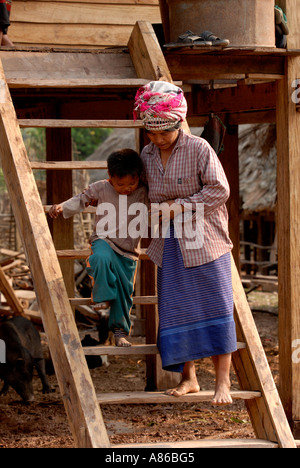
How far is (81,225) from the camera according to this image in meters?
16.4

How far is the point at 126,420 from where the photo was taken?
20.4 feet

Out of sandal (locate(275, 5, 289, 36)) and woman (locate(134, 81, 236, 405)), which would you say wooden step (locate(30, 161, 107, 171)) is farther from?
sandal (locate(275, 5, 289, 36))

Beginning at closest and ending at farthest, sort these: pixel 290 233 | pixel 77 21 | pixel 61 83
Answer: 1. pixel 61 83
2. pixel 290 233
3. pixel 77 21

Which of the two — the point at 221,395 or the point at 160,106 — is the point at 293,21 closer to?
the point at 160,106

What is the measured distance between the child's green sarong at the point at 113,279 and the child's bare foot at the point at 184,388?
41cm

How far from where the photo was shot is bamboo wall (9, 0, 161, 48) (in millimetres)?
7043

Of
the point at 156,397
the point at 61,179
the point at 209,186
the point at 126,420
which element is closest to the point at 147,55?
the point at 209,186

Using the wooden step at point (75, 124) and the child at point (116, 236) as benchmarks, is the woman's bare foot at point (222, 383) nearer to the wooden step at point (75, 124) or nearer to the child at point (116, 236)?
the child at point (116, 236)

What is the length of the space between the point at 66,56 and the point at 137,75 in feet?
1.74

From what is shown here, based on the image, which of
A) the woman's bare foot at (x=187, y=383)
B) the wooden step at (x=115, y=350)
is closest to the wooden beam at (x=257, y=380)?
the woman's bare foot at (x=187, y=383)

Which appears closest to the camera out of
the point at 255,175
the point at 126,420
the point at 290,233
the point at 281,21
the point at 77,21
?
the point at 281,21

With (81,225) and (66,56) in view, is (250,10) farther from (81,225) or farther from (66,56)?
(81,225)

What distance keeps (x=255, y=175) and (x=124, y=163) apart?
41.7 feet

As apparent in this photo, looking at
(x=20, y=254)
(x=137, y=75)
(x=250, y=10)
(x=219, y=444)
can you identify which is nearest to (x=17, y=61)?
(x=137, y=75)
